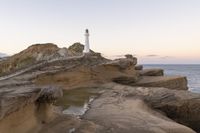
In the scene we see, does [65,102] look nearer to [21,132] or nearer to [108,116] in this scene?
[108,116]

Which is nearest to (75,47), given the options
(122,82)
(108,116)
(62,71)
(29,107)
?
(122,82)

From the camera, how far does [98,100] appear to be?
1255 cm

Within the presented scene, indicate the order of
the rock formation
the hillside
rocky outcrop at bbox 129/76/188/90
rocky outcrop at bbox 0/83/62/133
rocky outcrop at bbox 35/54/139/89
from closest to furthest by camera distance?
rocky outcrop at bbox 0/83/62/133, the rock formation, rocky outcrop at bbox 35/54/139/89, rocky outcrop at bbox 129/76/188/90, the hillside

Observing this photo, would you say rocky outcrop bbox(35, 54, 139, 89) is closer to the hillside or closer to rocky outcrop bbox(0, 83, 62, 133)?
the hillside

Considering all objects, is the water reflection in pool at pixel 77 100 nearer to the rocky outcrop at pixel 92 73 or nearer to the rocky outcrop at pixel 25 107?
the rocky outcrop at pixel 92 73

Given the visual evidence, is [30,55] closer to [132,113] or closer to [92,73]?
[92,73]

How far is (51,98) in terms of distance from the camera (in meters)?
8.26

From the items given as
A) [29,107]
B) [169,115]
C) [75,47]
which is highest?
[75,47]

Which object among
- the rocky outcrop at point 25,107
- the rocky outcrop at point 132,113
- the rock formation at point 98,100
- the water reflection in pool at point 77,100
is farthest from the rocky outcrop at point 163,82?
the rocky outcrop at point 25,107

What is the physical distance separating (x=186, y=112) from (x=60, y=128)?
599 cm

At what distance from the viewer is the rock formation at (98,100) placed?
7.58 m

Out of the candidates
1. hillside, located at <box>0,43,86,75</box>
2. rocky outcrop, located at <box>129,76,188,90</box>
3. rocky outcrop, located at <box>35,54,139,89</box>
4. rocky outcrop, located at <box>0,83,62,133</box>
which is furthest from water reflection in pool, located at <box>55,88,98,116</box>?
hillside, located at <box>0,43,86,75</box>

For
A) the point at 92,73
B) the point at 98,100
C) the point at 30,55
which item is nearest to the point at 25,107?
the point at 98,100

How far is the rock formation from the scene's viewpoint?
7.58 metres
